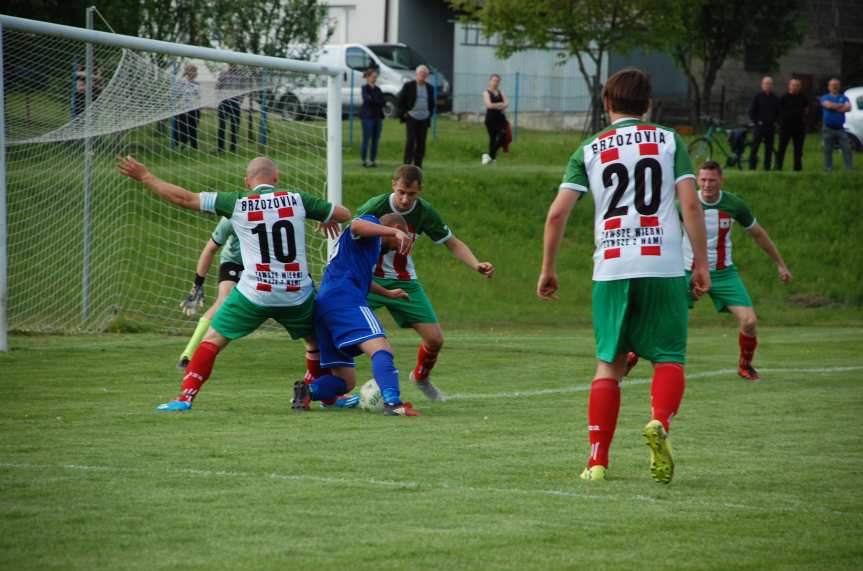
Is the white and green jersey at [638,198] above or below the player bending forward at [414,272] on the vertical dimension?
above

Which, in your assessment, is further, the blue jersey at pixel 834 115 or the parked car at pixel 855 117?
the parked car at pixel 855 117

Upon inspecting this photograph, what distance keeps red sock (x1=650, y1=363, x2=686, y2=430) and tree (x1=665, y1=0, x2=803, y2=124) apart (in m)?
32.7

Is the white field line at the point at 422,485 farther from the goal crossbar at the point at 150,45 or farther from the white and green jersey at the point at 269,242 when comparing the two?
the goal crossbar at the point at 150,45

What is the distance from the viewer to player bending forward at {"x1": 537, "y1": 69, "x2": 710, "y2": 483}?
6.64 meters

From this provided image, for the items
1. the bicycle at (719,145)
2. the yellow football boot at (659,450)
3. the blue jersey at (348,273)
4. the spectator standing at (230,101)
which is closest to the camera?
the yellow football boot at (659,450)

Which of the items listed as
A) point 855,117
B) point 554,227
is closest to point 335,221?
point 554,227

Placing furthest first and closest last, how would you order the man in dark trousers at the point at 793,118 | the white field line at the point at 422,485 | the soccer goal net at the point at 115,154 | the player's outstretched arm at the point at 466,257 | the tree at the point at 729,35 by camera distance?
the tree at the point at 729,35 → the man in dark trousers at the point at 793,118 → the soccer goal net at the point at 115,154 → the player's outstretched arm at the point at 466,257 → the white field line at the point at 422,485

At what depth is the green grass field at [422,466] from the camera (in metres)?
5.16

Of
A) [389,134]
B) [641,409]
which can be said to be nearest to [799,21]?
[389,134]

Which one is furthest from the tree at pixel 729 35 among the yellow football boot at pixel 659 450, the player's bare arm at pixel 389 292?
the yellow football boot at pixel 659 450

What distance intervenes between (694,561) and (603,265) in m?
2.05

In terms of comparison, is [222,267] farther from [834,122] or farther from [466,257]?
[834,122]

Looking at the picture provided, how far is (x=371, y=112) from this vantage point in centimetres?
2680

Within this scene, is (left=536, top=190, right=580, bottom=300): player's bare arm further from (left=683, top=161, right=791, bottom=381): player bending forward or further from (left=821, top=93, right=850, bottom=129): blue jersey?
(left=821, top=93, right=850, bottom=129): blue jersey
